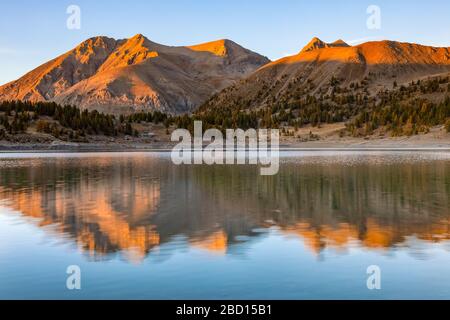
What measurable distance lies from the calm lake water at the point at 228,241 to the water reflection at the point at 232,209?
6 centimetres

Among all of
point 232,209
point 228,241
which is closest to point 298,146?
point 232,209

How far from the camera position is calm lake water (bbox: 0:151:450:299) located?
12844 millimetres

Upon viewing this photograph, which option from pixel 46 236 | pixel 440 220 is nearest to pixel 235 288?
pixel 46 236

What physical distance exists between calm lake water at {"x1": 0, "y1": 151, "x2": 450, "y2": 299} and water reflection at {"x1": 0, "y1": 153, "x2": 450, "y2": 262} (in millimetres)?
62

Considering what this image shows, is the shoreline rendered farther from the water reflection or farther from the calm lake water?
the calm lake water

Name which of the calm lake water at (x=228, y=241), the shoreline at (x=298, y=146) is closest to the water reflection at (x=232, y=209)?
the calm lake water at (x=228, y=241)

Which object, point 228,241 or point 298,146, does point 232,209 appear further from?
point 298,146

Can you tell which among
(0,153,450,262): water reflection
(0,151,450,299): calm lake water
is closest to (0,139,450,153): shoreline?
(0,153,450,262): water reflection

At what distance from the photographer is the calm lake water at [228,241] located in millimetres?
12844

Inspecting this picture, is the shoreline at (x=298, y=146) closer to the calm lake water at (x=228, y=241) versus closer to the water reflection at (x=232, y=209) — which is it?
the water reflection at (x=232, y=209)

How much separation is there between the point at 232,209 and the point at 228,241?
287 inches

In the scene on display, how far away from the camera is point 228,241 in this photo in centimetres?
1795

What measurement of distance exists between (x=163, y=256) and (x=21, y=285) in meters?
4.12

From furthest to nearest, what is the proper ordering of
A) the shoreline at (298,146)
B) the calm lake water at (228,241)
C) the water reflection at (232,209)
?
the shoreline at (298,146)
the water reflection at (232,209)
the calm lake water at (228,241)
